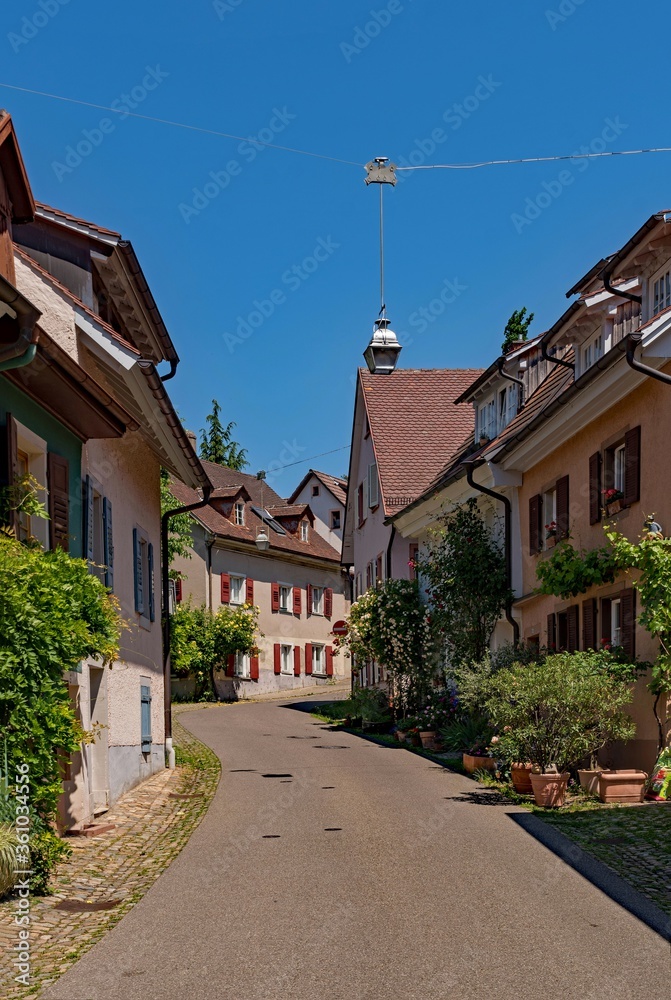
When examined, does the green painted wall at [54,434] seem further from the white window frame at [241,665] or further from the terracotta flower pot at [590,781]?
the white window frame at [241,665]

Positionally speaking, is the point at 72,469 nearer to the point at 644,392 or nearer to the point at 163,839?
the point at 163,839

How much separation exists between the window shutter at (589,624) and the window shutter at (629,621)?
1.43 metres

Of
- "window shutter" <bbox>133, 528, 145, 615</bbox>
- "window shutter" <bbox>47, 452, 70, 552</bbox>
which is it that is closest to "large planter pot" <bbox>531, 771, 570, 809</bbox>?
"window shutter" <bbox>47, 452, 70, 552</bbox>

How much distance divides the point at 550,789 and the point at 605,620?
12.6ft

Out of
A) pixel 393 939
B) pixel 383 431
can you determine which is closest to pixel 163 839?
pixel 393 939

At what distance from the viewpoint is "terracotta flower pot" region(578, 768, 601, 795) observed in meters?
14.9

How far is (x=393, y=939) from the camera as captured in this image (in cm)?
752

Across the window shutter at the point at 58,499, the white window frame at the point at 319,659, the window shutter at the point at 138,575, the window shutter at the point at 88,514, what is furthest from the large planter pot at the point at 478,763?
the white window frame at the point at 319,659

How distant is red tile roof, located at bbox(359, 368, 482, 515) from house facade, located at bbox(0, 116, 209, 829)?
518 inches

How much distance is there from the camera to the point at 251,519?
170ft

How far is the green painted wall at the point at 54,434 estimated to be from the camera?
11.0 meters

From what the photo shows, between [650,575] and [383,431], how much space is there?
20169mm

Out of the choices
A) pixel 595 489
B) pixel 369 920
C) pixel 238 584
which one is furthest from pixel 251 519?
pixel 369 920

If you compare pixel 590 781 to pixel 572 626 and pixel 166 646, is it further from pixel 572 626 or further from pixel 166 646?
pixel 166 646
